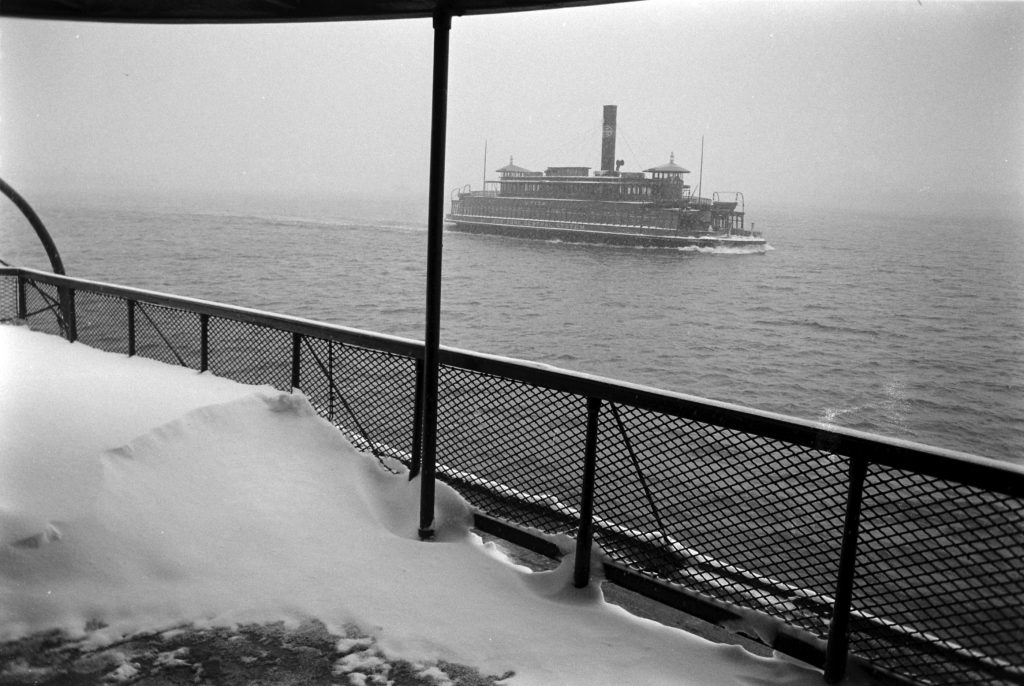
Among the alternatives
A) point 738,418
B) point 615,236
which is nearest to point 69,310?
point 738,418

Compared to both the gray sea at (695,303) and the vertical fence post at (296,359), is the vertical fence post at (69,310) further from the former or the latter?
the gray sea at (695,303)

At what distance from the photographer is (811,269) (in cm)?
7569

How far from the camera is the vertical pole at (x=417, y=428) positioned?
10.5 feet

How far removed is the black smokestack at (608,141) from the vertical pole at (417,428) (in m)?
71.4

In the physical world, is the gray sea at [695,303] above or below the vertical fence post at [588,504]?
below

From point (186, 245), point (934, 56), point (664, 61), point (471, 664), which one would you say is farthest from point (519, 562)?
point (934, 56)

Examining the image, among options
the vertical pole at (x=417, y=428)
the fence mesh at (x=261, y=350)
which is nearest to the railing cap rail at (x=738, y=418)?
the vertical pole at (x=417, y=428)

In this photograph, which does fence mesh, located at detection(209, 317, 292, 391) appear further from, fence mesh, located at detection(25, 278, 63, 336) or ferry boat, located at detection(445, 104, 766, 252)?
ferry boat, located at detection(445, 104, 766, 252)

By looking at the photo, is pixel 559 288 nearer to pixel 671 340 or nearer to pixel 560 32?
pixel 671 340

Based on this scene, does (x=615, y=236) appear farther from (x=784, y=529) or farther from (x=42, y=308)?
(x=784, y=529)

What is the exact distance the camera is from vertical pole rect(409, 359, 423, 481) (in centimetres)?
320

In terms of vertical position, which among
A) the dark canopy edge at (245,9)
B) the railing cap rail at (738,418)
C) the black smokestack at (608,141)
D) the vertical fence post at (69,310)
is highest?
the black smokestack at (608,141)

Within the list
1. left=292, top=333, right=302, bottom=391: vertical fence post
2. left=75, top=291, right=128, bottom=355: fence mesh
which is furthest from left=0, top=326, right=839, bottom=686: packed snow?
left=75, top=291, right=128, bottom=355: fence mesh

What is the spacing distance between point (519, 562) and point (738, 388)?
41907 millimetres
